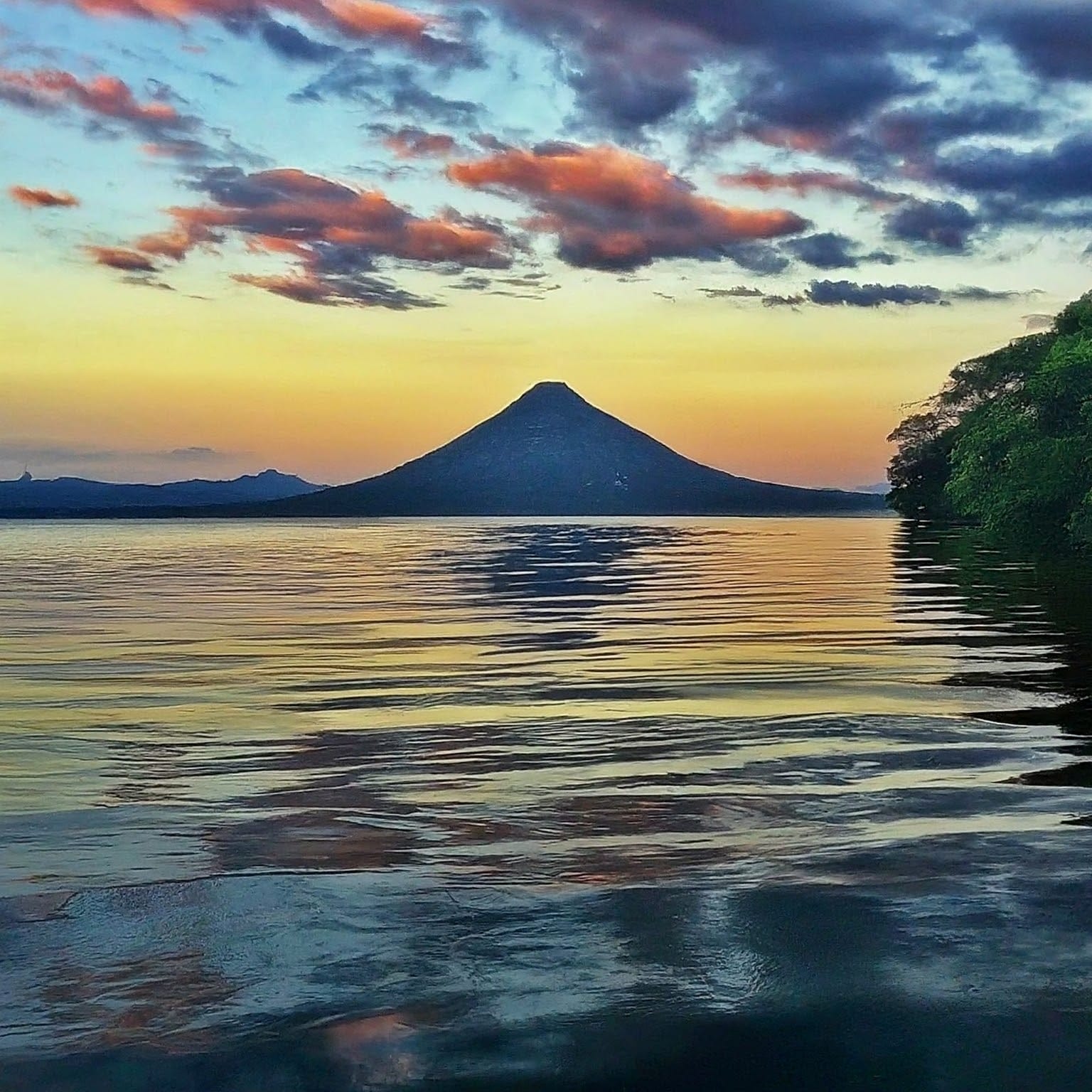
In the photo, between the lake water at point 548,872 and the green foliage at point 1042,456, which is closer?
the lake water at point 548,872

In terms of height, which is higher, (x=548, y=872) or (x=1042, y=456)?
(x=1042, y=456)

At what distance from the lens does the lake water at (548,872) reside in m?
5.48

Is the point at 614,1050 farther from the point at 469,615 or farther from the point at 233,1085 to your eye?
the point at 469,615

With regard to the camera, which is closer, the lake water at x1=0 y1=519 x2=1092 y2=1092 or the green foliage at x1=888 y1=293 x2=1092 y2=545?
the lake water at x1=0 y1=519 x2=1092 y2=1092

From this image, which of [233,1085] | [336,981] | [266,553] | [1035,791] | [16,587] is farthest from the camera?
[266,553]

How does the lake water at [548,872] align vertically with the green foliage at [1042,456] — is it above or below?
below

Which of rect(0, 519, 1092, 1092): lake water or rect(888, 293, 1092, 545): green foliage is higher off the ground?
rect(888, 293, 1092, 545): green foliage

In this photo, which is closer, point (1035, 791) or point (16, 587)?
point (1035, 791)

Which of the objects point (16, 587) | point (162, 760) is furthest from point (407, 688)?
point (16, 587)

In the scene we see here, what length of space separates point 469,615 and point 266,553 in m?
55.9

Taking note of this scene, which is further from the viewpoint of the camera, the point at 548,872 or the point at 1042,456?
the point at 1042,456

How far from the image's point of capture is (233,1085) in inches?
203

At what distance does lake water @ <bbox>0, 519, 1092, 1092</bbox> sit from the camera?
216 inches

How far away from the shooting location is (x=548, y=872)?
26.9 ft
